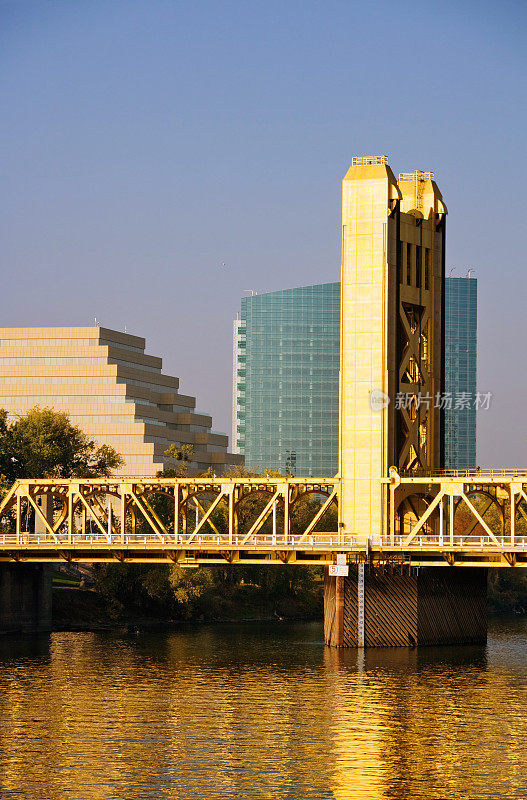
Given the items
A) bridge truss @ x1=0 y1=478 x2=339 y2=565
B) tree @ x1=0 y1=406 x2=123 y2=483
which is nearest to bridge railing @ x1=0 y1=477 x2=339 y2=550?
bridge truss @ x1=0 y1=478 x2=339 y2=565

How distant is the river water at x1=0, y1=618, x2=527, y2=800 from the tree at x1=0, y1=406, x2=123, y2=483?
5552cm

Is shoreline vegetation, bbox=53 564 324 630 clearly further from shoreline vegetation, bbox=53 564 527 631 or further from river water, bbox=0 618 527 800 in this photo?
river water, bbox=0 618 527 800

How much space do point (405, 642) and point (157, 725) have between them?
44945 millimetres

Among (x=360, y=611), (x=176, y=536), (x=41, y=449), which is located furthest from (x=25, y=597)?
(x=41, y=449)

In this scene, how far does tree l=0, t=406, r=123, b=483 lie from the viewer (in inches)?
6742

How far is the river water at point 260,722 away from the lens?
204ft

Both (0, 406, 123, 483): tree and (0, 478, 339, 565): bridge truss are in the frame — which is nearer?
(0, 478, 339, 565): bridge truss

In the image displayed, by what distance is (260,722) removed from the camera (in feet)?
255

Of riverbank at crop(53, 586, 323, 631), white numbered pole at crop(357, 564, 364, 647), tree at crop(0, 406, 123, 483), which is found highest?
tree at crop(0, 406, 123, 483)

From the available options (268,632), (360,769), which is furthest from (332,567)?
(360,769)

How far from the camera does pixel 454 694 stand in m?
88.5

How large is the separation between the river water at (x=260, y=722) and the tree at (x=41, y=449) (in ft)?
182

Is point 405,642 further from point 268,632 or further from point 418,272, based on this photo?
point 418,272

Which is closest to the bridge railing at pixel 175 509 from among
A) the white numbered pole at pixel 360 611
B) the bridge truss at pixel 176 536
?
the bridge truss at pixel 176 536
